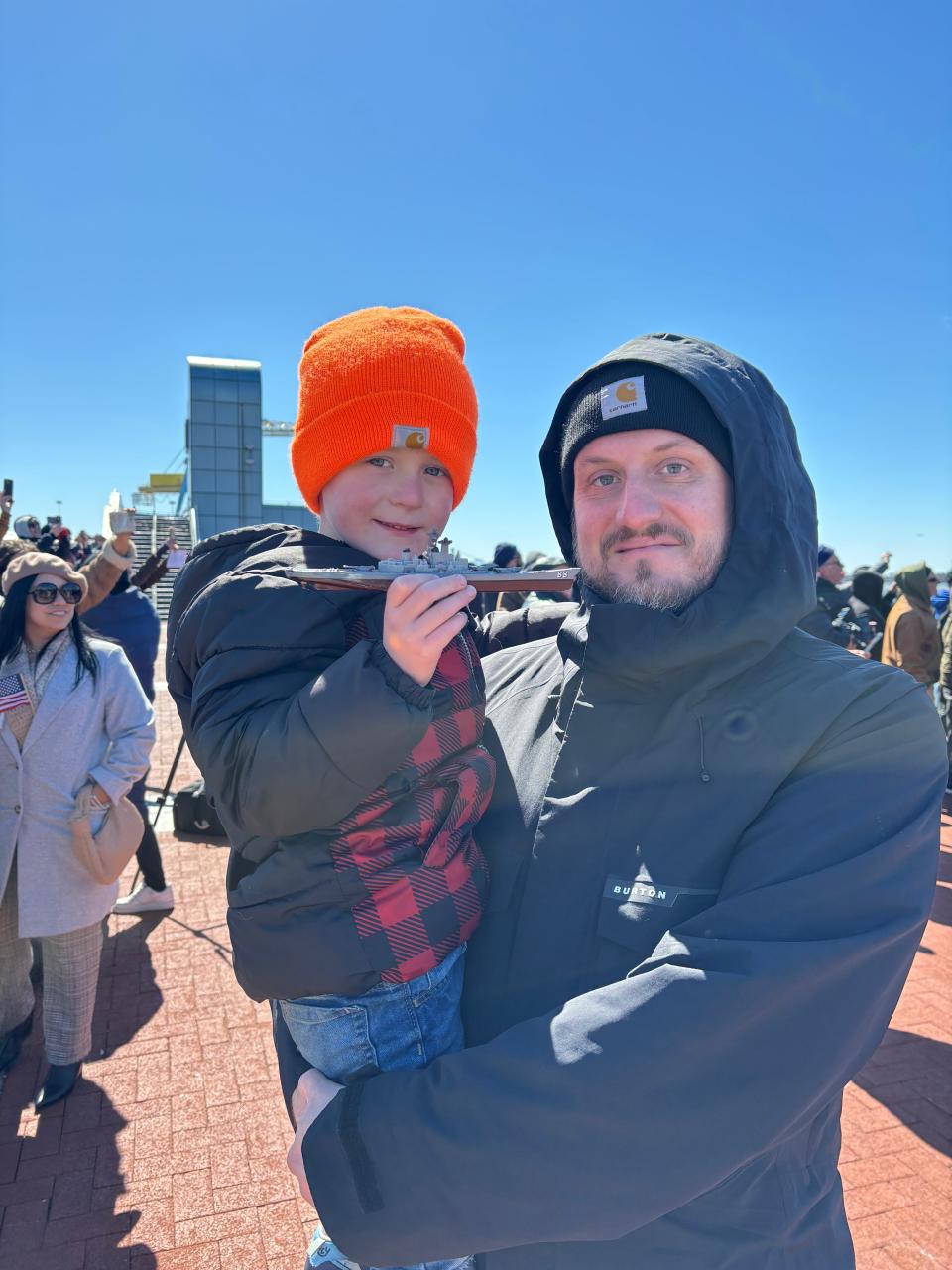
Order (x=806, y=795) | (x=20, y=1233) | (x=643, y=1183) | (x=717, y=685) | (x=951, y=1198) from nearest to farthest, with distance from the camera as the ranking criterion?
(x=643, y=1183), (x=806, y=795), (x=717, y=685), (x=20, y=1233), (x=951, y=1198)

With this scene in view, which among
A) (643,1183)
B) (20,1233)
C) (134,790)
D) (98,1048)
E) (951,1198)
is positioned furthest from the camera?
(134,790)

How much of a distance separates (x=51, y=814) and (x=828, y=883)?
3.96m

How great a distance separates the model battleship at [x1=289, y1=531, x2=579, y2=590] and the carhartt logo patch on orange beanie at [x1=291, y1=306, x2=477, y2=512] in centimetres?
37

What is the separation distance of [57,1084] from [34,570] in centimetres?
266

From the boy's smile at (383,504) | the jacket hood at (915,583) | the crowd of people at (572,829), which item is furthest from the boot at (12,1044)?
the jacket hood at (915,583)

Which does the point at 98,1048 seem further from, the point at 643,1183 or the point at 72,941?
the point at 643,1183

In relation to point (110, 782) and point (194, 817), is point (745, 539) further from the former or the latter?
point (194, 817)

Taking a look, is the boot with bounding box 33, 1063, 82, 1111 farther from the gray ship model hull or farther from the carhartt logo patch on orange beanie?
the gray ship model hull

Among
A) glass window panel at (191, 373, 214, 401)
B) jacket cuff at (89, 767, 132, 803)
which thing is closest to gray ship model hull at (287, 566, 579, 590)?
jacket cuff at (89, 767, 132, 803)

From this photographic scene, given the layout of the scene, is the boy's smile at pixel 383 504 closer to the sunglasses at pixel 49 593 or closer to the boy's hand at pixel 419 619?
the boy's hand at pixel 419 619

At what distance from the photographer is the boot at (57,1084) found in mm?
3892

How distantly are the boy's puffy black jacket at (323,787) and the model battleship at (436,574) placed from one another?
9 centimetres

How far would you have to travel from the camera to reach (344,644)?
1.67m

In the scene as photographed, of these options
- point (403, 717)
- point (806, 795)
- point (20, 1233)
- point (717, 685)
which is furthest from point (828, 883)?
point (20, 1233)
